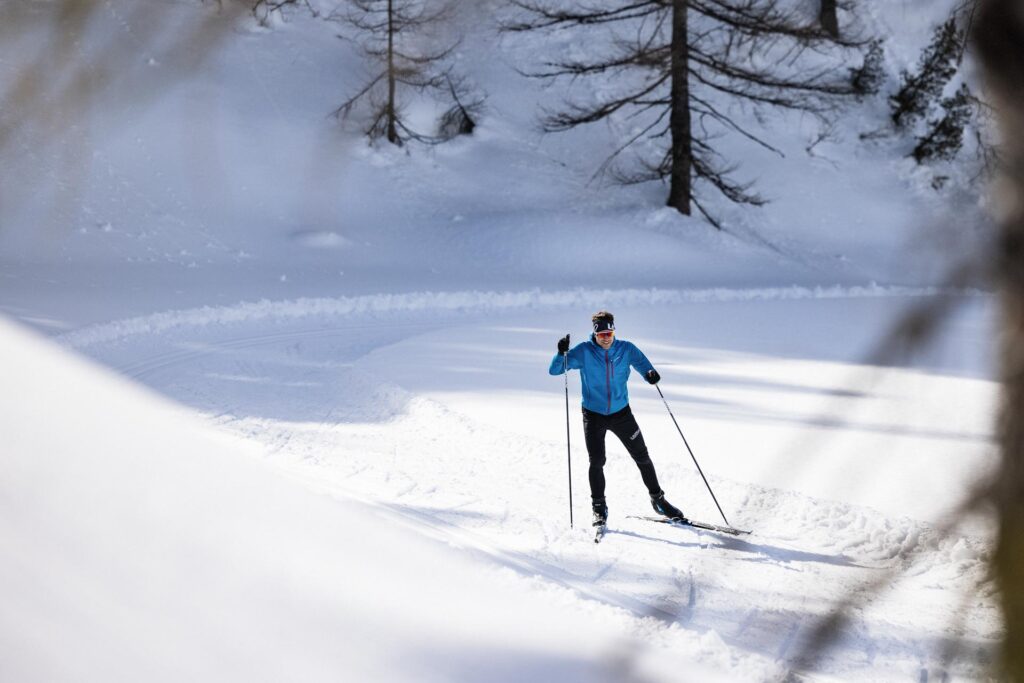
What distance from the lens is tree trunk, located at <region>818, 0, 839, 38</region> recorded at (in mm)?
20891

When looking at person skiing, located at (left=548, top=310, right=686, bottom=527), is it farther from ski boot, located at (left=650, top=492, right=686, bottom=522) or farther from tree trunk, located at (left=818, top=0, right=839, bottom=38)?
tree trunk, located at (left=818, top=0, right=839, bottom=38)

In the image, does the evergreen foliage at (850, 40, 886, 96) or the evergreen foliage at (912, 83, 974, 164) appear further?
the evergreen foliage at (850, 40, 886, 96)

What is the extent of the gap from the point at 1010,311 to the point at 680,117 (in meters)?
23.5

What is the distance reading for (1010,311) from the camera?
1.54 feet

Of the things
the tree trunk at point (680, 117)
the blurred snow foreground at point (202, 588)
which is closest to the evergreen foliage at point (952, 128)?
the blurred snow foreground at point (202, 588)

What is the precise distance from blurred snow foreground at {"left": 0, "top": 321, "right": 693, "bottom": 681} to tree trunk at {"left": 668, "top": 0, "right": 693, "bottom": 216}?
18230mm

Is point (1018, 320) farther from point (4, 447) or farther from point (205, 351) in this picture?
point (205, 351)

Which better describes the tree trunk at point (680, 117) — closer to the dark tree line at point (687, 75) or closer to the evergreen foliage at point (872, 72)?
the dark tree line at point (687, 75)

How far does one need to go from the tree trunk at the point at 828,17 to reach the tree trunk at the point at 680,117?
2941 mm

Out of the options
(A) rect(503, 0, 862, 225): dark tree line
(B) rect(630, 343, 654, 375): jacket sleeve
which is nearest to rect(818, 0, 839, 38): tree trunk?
(A) rect(503, 0, 862, 225): dark tree line

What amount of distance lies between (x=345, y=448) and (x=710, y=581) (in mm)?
9297

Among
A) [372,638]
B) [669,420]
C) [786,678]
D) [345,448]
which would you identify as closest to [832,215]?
[669,420]

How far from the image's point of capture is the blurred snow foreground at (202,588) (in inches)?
69.1

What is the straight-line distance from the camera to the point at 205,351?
13906 mm
